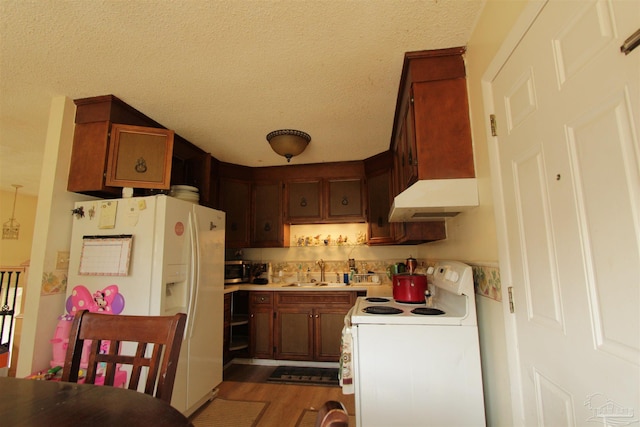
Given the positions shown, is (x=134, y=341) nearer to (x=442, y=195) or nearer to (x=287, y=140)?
(x=442, y=195)

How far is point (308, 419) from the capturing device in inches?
82.0

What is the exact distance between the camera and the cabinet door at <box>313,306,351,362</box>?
3061 mm

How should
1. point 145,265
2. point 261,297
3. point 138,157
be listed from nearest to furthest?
point 145,265 → point 138,157 → point 261,297

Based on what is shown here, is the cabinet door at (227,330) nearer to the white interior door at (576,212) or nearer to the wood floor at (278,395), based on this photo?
the wood floor at (278,395)

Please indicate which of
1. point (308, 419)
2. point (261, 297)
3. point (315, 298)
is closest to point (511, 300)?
point (308, 419)

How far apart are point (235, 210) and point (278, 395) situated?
2.06 meters

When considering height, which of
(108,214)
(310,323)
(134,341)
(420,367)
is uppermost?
(108,214)

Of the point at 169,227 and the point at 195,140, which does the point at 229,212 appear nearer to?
the point at 195,140

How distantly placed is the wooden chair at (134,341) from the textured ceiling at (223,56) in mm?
1378

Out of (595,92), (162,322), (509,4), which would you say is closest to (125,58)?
(162,322)

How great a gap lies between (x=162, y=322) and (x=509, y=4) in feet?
5.73

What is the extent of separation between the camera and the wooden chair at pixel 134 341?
3.12 ft

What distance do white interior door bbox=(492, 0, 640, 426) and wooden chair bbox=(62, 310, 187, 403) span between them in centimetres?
119

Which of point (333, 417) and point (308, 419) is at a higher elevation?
point (333, 417)
